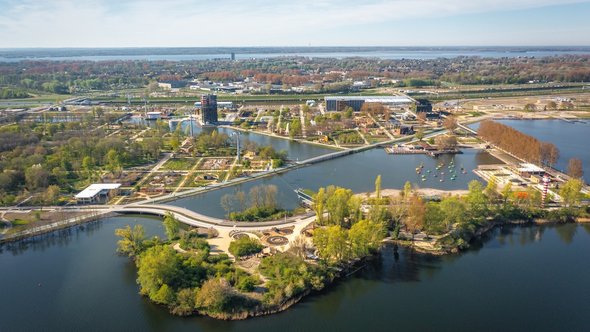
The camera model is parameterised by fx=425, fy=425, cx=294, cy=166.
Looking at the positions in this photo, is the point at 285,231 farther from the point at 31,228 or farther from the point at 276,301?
the point at 31,228

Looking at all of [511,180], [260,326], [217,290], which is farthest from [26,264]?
[511,180]

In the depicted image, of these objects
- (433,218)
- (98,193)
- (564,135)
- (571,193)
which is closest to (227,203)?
(98,193)

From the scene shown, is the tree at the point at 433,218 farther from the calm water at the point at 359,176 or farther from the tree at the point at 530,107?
the tree at the point at 530,107

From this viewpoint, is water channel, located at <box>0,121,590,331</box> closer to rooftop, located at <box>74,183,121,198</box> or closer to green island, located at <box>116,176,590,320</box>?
green island, located at <box>116,176,590,320</box>

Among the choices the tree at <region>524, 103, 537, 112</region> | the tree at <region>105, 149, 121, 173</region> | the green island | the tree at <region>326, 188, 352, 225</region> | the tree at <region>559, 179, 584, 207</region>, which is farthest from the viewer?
the tree at <region>524, 103, 537, 112</region>

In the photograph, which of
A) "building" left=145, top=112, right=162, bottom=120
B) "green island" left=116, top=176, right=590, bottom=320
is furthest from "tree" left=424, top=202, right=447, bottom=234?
"building" left=145, top=112, right=162, bottom=120
